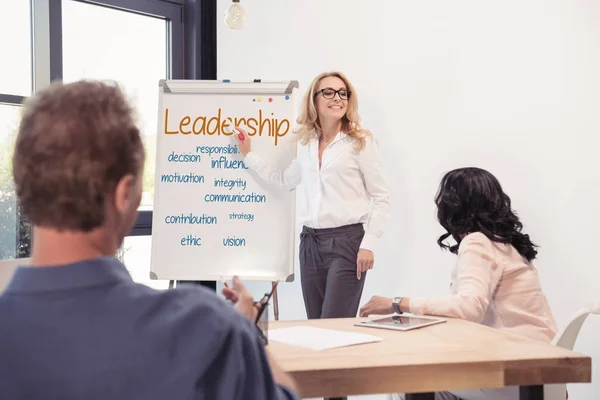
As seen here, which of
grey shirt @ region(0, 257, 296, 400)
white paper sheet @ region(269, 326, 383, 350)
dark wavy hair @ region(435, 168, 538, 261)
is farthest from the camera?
dark wavy hair @ region(435, 168, 538, 261)

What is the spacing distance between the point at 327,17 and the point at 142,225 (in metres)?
1.60

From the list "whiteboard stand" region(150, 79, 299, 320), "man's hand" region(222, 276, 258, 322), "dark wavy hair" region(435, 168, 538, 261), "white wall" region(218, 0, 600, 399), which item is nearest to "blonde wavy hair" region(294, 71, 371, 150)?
"whiteboard stand" region(150, 79, 299, 320)

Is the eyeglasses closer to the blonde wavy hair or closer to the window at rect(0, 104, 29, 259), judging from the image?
the blonde wavy hair

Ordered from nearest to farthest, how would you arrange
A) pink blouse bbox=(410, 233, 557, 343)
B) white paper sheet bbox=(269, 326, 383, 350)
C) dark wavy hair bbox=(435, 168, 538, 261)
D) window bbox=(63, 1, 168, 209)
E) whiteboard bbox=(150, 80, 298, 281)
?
white paper sheet bbox=(269, 326, 383, 350) → pink blouse bbox=(410, 233, 557, 343) → dark wavy hair bbox=(435, 168, 538, 261) → whiteboard bbox=(150, 80, 298, 281) → window bbox=(63, 1, 168, 209)

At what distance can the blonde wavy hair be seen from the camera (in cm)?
308

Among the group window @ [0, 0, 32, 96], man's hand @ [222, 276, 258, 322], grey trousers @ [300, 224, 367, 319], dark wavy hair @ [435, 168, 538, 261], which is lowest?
grey trousers @ [300, 224, 367, 319]

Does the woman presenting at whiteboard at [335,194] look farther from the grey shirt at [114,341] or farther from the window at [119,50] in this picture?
the grey shirt at [114,341]

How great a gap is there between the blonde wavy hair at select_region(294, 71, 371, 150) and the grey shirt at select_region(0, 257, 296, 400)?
2.28m

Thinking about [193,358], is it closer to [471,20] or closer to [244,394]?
[244,394]

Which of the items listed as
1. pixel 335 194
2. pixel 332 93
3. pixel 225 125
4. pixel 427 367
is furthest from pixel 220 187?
pixel 427 367

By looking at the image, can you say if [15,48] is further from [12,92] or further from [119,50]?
[119,50]

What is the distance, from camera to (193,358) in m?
0.77

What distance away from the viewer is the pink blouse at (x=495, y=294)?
1988 mm

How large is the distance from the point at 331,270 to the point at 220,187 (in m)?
0.62
